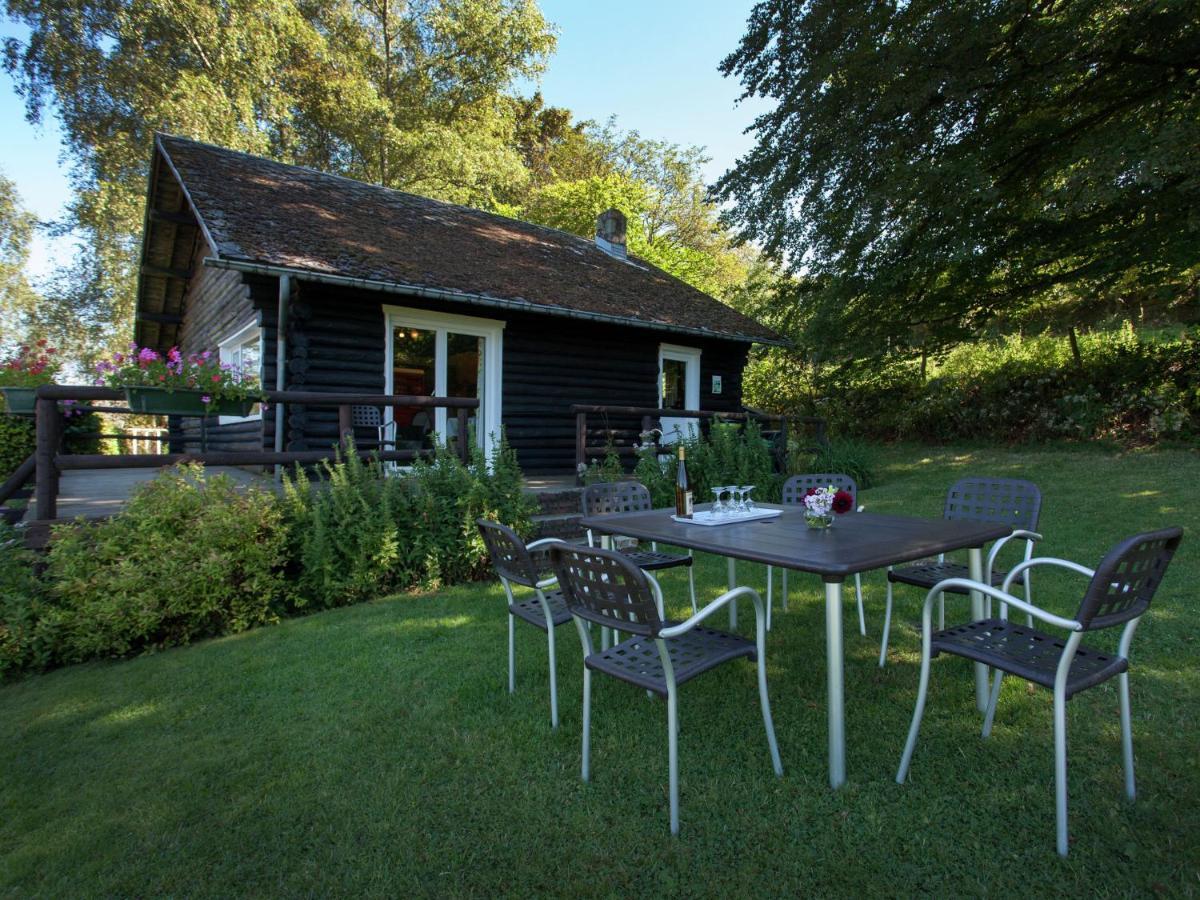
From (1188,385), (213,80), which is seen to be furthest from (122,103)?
(1188,385)

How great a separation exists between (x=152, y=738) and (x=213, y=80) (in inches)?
647

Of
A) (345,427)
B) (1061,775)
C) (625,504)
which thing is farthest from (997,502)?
(345,427)

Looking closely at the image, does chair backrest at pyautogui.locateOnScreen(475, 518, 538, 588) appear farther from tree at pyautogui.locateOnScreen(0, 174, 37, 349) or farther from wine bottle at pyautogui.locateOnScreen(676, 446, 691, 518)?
tree at pyautogui.locateOnScreen(0, 174, 37, 349)

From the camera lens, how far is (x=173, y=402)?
4406mm

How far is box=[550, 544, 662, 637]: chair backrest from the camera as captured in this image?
2020 mm

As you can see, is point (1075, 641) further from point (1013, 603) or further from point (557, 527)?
point (557, 527)

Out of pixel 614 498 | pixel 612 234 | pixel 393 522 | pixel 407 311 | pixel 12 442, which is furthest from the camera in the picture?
pixel 612 234

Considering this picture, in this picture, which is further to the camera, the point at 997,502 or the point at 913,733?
the point at 997,502

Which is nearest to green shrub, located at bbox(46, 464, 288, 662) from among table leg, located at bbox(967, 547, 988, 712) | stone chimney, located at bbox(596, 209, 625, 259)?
table leg, located at bbox(967, 547, 988, 712)

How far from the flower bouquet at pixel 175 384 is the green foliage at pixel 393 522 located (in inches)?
29.8

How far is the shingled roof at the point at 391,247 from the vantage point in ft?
23.0

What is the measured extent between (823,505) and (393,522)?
3.28 m

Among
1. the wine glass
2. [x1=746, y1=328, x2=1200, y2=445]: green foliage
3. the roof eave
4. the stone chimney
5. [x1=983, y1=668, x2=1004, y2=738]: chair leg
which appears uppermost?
the stone chimney

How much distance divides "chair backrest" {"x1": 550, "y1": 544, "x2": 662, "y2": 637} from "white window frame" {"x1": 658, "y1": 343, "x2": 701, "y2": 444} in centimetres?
796
